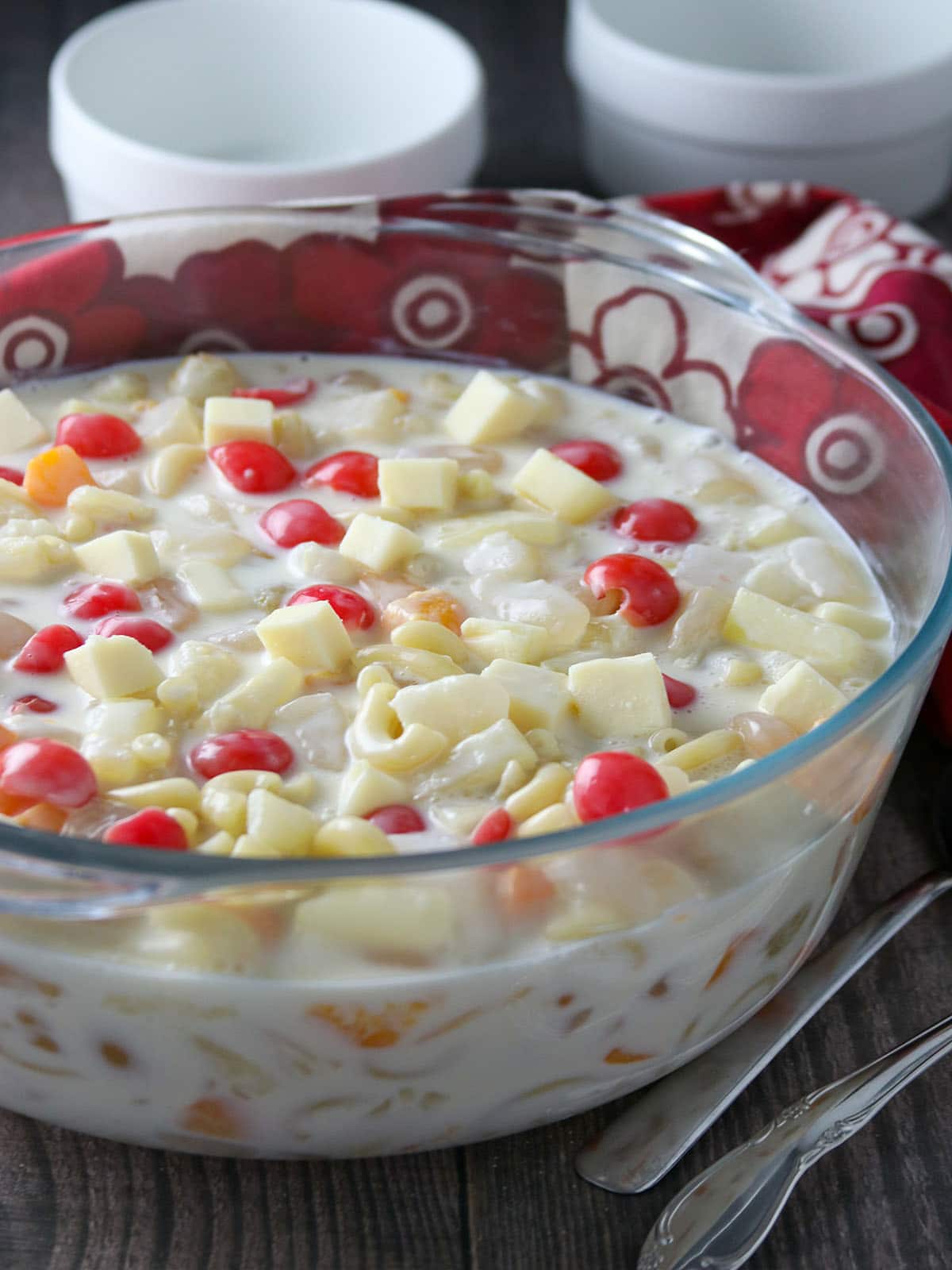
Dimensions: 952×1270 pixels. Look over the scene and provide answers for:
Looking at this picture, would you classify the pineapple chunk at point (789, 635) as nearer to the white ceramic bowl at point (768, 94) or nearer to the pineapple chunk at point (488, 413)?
the pineapple chunk at point (488, 413)

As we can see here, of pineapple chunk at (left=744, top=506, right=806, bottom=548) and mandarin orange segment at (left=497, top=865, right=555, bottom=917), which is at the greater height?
mandarin orange segment at (left=497, top=865, right=555, bottom=917)

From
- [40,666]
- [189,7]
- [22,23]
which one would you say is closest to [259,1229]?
[40,666]

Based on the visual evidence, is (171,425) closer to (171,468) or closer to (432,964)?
(171,468)

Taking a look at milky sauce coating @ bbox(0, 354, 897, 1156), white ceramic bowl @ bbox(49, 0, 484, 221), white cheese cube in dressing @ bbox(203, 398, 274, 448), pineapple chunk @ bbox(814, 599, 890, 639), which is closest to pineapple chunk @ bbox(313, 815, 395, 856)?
milky sauce coating @ bbox(0, 354, 897, 1156)

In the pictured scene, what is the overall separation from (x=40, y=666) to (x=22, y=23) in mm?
2397

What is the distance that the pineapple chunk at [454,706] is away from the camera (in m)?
1.49

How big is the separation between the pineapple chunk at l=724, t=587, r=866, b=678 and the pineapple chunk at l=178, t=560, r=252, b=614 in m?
0.54

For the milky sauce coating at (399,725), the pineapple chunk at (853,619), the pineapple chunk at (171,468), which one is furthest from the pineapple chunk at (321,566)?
the pineapple chunk at (853,619)

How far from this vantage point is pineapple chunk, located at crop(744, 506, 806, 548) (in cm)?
193

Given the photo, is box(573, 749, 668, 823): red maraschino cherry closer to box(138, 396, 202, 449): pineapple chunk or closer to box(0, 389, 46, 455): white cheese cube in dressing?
box(138, 396, 202, 449): pineapple chunk

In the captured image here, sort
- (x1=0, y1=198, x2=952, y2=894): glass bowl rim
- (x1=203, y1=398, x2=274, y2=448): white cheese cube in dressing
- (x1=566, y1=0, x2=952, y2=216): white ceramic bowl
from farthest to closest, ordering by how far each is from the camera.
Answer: (x1=566, y1=0, x2=952, y2=216): white ceramic bowl, (x1=203, y1=398, x2=274, y2=448): white cheese cube in dressing, (x1=0, y1=198, x2=952, y2=894): glass bowl rim

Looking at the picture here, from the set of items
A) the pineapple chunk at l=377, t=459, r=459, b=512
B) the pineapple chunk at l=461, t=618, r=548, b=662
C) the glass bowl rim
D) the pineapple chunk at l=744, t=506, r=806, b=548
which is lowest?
the pineapple chunk at l=744, t=506, r=806, b=548

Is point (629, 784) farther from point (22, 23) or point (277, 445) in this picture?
point (22, 23)

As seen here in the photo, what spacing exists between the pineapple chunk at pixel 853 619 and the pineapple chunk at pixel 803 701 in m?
0.20
